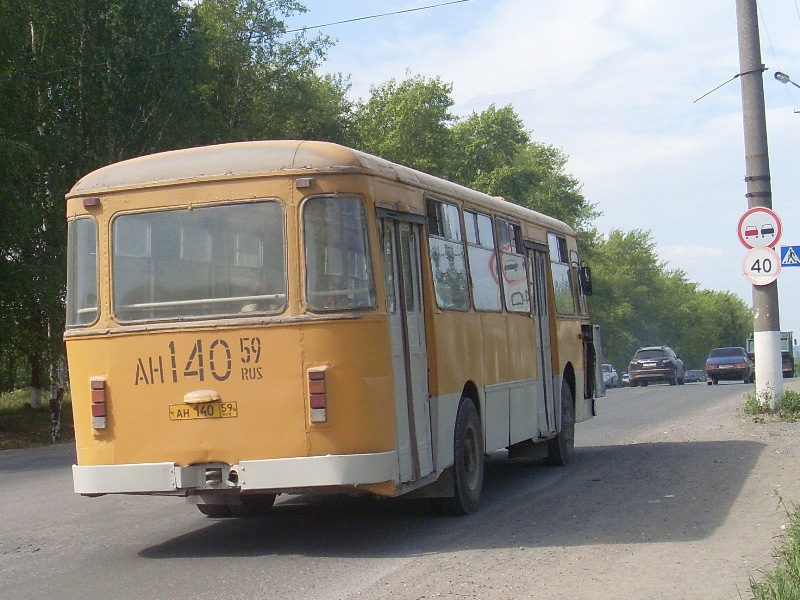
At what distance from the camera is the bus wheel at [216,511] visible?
36.3 feet

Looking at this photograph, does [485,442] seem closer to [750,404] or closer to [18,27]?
[750,404]

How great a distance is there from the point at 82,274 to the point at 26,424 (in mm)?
23239

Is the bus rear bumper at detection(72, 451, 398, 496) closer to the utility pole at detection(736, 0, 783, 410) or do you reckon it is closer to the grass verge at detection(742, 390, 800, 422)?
the utility pole at detection(736, 0, 783, 410)

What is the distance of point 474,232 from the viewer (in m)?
12.0

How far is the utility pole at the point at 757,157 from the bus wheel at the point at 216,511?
10.5m

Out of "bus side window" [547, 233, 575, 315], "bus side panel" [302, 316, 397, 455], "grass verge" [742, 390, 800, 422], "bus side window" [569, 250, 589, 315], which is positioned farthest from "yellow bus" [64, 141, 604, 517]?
"grass verge" [742, 390, 800, 422]

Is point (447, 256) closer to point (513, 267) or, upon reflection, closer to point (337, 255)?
point (337, 255)

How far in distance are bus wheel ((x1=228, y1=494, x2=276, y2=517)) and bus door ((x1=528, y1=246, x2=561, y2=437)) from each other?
391cm

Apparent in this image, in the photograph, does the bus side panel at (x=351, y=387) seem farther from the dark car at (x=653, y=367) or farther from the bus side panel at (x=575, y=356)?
the dark car at (x=653, y=367)

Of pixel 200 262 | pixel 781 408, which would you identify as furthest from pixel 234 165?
pixel 781 408

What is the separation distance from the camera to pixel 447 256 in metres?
10.9

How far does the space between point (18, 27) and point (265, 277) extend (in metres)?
23.3

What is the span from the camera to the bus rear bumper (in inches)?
340

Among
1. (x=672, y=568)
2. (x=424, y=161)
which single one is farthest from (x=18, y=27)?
(x=424, y=161)
